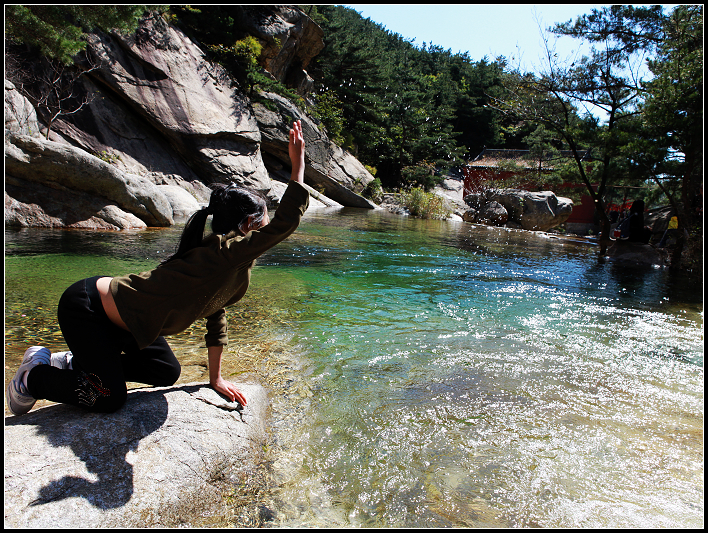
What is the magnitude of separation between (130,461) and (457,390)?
217 cm

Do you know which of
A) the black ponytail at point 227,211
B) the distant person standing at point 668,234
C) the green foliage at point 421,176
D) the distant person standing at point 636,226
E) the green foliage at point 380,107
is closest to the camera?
the black ponytail at point 227,211

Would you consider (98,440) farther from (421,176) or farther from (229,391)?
(421,176)

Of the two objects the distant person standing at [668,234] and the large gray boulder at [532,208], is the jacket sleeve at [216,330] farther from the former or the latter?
the large gray boulder at [532,208]

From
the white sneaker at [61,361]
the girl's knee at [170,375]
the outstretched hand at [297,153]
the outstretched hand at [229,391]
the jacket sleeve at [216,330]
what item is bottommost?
the outstretched hand at [229,391]

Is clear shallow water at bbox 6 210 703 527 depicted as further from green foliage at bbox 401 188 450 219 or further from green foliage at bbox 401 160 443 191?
green foliage at bbox 401 160 443 191

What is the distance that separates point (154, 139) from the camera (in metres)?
17.2

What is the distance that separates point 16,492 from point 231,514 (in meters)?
0.82

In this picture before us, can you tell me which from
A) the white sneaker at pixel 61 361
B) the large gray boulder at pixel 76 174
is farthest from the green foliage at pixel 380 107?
the white sneaker at pixel 61 361

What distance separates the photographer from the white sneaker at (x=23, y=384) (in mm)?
2189

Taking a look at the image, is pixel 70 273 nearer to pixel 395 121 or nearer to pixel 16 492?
pixel 16 492

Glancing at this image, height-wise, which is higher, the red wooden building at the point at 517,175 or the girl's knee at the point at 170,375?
the red wooden building at the point at 517,175

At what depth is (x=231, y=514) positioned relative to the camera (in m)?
1.93

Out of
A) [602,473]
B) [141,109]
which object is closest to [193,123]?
[141,109]

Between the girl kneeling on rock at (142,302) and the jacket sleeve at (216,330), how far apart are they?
24 cm
